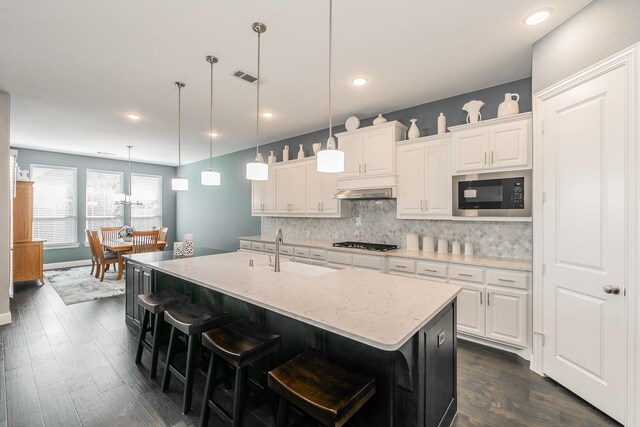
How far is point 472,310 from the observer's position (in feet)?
9.59

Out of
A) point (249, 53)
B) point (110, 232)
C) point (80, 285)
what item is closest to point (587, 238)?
point (249, 53)

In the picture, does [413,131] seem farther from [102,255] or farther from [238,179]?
[102,255]

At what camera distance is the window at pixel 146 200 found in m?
8.01

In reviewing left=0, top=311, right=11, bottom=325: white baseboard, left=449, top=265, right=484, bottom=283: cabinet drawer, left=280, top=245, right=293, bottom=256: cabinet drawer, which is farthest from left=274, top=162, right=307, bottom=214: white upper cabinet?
left=0, top=311, right=11, bottom=325: white baseboard

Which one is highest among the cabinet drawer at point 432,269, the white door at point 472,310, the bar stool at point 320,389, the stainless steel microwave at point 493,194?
the stainless steel microwave at point 493,194

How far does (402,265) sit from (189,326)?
2.38m

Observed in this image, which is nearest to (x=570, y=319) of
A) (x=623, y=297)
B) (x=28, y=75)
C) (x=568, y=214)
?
(x=623, y=297)

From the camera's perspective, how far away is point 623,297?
6.07 feet

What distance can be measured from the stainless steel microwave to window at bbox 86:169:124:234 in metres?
7.93

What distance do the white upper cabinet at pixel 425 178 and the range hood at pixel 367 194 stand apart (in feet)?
0.55

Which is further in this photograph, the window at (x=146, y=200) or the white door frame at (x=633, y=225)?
the window at (x=146, y=200)

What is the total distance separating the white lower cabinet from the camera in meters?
2.63

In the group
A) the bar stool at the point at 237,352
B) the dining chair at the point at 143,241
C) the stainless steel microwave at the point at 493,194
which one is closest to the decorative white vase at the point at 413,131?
the stainless steel microwave at the point at 493,194

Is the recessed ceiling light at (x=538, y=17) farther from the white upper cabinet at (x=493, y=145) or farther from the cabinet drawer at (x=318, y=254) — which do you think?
the cabinet drawer at (x=318, y=254)
